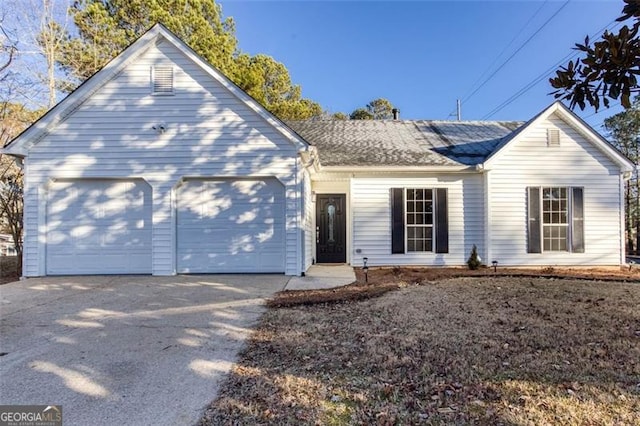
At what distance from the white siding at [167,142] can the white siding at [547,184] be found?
225 inches

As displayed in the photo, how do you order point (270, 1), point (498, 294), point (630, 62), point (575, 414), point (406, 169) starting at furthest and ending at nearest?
point (270, 1)
point (406, 169)
point (498, 294)
point (575, 414)
point (630, 62)

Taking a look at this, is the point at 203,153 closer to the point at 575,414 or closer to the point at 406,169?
the point at 406,169

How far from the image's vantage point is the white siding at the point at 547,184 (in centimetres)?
985

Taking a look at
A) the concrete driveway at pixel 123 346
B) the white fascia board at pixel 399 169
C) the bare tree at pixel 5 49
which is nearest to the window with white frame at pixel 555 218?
the white fascia board at pixel 399 169

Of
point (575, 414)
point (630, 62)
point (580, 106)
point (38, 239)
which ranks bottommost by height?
point (575, 414)

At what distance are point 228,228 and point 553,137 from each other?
898 centimetres

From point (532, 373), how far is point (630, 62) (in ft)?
8.42

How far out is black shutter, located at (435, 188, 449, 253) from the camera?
32.9 ft

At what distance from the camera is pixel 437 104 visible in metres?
27.3

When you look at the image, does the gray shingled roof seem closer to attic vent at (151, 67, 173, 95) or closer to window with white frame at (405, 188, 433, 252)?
window with white frame at (405, 188, 433, 252)

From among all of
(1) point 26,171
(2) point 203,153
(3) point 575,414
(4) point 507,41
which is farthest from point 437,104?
(3) point 575,414

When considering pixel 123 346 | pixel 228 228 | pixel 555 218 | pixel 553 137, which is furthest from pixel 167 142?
pixel 555 218

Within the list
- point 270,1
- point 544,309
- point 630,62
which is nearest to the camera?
point 630,62

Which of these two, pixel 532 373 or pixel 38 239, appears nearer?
pixel 532 373
